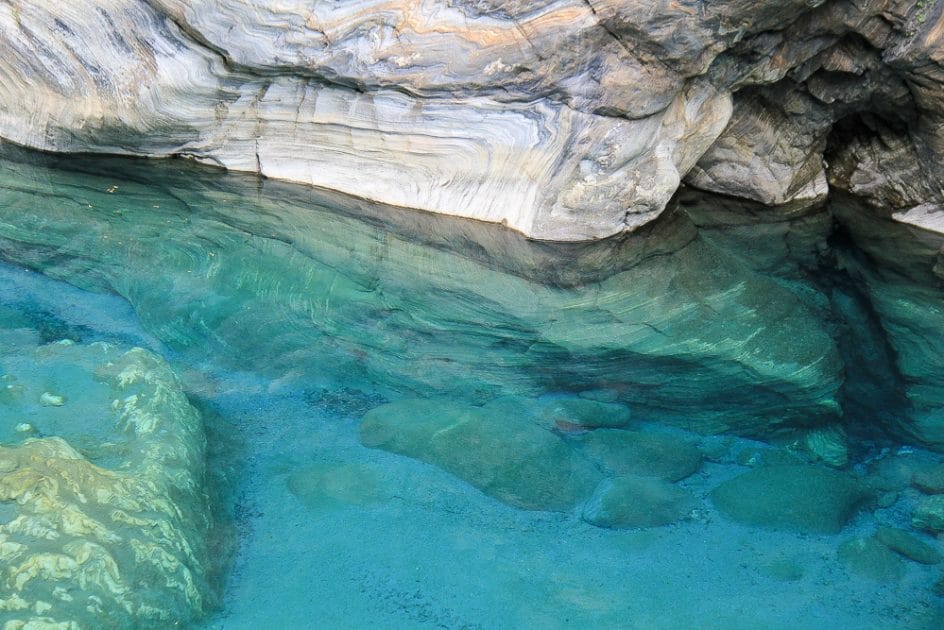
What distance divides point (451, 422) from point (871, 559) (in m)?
1.56

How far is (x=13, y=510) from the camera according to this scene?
7.88 ft

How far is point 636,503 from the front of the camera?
306 centimetres

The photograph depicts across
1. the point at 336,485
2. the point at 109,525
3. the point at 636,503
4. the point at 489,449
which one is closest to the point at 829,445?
the point at 636,503

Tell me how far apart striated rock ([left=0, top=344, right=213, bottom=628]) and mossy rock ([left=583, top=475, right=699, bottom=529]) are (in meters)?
1.30

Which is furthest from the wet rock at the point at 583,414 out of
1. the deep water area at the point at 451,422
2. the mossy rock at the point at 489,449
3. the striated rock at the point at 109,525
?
the striated rock at the point at 109,525

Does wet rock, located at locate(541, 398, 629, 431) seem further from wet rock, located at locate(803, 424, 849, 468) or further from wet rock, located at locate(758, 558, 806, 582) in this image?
wet rock, located at locate(758, 558, 806, 582)

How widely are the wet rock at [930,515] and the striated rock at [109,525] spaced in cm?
240

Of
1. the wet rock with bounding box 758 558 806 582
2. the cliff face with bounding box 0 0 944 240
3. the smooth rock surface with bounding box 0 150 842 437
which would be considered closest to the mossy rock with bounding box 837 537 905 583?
the wet rock with bounding box 758 558 806 582

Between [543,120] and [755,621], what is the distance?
10.7ft

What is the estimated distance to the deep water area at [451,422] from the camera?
2600 millimetres

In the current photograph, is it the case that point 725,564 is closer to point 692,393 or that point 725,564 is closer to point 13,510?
point 692,393

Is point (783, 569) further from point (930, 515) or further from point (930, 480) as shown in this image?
point (930, 480)

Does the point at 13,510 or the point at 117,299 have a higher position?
the point at 13,510

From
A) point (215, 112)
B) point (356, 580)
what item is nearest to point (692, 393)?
point (356, 580)
